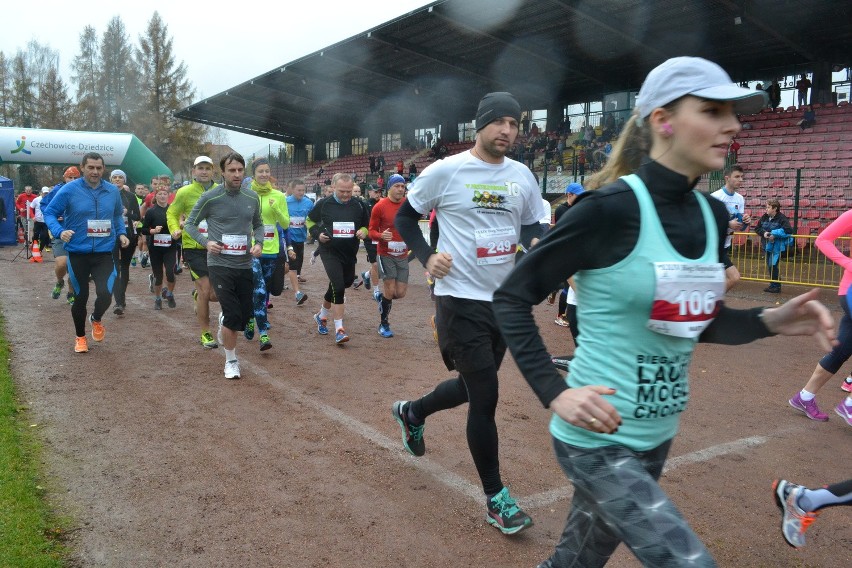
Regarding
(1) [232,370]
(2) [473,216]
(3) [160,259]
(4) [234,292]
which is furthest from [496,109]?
(3) [160,259]

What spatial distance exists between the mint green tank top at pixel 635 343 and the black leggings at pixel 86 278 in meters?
6.71

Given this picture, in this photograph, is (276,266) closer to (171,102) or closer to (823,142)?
(823,142)

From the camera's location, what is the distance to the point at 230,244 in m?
6.71

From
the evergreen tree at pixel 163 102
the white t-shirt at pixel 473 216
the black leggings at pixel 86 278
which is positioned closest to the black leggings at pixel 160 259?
the black leggings at pixel 86 278

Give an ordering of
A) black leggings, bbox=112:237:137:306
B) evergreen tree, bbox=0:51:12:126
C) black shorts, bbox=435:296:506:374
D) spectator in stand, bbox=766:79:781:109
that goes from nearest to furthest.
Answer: black shorts, bbox=435:296:506:374 → black leggings, bbox=112:237:137:306 → spectator in stand, bbox=766:79:781:109 → evergreen tree, bbox=0:51:12:126

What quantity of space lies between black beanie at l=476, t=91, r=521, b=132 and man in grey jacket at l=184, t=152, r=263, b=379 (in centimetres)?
361

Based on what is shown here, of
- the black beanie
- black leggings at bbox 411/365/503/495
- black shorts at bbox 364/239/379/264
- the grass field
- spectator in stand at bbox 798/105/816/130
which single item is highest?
spectator in stand at bbox 798/105/816/130

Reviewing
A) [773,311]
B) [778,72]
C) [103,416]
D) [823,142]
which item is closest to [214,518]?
[103,416]

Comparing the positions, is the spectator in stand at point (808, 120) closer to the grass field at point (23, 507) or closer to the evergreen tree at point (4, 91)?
the grass field at point (23, 507)

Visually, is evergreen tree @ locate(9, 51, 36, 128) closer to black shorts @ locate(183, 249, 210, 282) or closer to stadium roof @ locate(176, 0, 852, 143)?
stadium roof @ locate(176, 0, 852, 143)

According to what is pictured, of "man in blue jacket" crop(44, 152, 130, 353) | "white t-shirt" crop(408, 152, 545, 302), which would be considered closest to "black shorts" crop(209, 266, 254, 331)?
"man in blue jacket" crop(44, 152, 130, 353)

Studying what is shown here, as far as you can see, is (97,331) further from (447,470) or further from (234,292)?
(447,470)

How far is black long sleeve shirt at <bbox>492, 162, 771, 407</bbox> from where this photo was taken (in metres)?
1.93

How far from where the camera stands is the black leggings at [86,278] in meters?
7.42
